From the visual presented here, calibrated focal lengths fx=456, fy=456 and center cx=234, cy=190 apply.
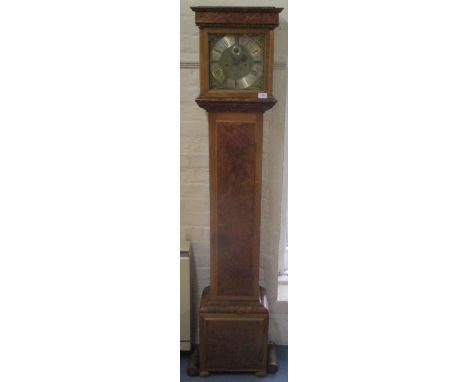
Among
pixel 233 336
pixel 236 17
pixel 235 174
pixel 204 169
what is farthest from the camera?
pixel 204 169

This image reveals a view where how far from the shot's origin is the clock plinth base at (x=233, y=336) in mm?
1814

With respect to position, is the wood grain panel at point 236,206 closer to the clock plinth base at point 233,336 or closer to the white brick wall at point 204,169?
the clock plinth base at point 233,336

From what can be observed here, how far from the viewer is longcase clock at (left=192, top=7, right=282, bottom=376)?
64.3 inches

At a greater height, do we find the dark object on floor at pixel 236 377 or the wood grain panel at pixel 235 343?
the wood grain panel at pixel 235 343

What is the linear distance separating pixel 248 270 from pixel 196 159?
52 centimetres

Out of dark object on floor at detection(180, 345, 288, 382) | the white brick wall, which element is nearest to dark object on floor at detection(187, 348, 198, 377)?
dark object on floor at detection(180, 345, 288, 382)

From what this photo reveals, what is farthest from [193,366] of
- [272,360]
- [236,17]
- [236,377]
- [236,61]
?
[236,17]

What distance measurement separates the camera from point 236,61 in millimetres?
1661

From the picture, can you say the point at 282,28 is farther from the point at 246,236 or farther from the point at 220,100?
the point at 246,236

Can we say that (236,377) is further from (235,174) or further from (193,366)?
(235,174)

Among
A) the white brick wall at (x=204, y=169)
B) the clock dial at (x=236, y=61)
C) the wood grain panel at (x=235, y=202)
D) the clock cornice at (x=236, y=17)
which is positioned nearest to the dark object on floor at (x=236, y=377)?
the white brick wall at (x=204, y=169)

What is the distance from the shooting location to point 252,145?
5.58 feet

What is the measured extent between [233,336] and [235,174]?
651 millimetres

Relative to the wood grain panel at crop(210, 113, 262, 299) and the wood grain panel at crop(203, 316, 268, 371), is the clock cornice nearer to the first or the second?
the wood grain panel at crop(210, 113, 262, 299)
